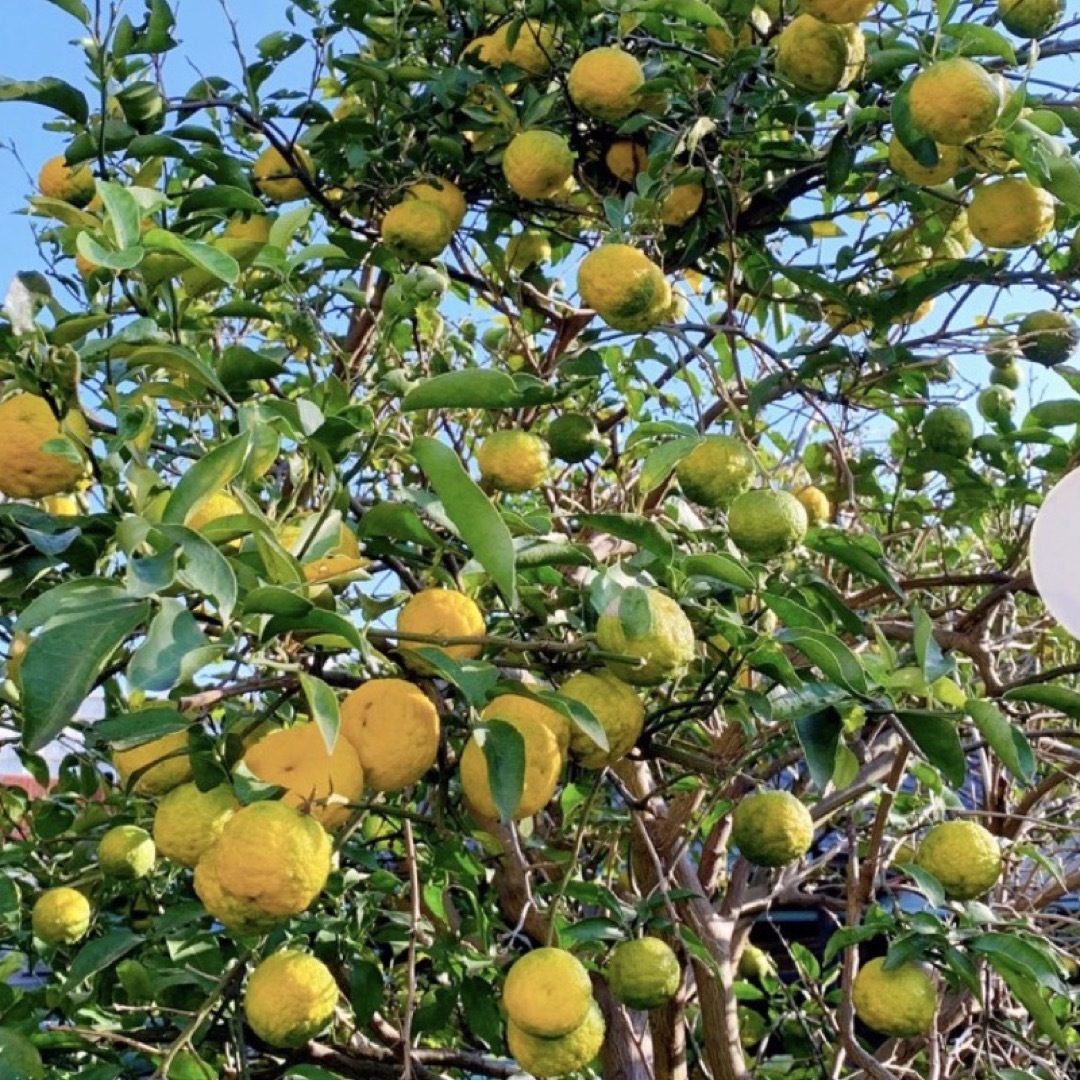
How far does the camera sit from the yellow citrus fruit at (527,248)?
2.33 m

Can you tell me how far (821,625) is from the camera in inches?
46.6

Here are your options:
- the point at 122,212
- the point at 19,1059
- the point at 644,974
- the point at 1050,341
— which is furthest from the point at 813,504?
the point at 19,1059

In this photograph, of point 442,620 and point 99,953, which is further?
point 99,953


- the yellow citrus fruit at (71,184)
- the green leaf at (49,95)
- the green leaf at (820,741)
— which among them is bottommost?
the green leaf at (820,741)

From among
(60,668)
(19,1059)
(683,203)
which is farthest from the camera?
Result: (683,203)

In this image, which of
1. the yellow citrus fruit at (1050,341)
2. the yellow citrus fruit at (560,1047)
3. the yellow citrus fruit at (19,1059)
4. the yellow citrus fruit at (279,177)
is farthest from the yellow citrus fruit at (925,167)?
the yellow citrus fruit at (19,1059)

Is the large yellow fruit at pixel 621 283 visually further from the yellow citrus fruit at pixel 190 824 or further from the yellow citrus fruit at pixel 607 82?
the yellow citrus fruit at pixel 190 824

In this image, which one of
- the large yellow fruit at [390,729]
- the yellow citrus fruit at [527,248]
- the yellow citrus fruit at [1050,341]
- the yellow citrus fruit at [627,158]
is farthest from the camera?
the yellow citrus fruit at [527,248]

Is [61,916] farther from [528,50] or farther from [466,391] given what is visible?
[528,50]

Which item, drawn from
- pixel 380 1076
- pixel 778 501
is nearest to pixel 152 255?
pixel 778 501

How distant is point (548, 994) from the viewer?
4.39 ft

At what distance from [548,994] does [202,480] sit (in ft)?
2.36

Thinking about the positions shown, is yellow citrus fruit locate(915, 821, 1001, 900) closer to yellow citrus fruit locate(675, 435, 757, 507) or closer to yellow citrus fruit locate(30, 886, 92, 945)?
yellow citrus fruit locate(675, 435, 757, 507)

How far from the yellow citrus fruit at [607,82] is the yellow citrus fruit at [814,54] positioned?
23 cm
